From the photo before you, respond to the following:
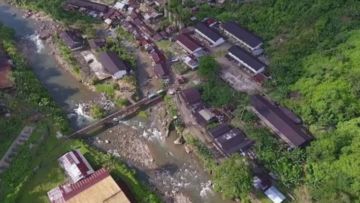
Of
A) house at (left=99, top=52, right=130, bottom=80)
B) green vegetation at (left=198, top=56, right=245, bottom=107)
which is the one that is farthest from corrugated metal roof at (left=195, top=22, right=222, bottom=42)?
house at (left=99, top=52, right=130, bottom=80)

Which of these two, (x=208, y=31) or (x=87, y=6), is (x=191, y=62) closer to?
(x=208, y=31)

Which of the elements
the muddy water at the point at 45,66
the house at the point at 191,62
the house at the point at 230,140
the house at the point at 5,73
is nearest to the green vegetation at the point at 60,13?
the muddy water at the point at 45,66

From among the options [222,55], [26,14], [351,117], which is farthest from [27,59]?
[351,117]

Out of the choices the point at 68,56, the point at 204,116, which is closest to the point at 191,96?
the point at 204,116

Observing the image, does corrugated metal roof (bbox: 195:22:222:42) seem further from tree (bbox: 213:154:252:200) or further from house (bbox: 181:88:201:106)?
tree (bbox: 213:154:252:200)

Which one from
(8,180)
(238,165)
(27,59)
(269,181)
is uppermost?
(27,59)

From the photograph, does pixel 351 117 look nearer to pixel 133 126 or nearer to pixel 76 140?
pixel 133 126
